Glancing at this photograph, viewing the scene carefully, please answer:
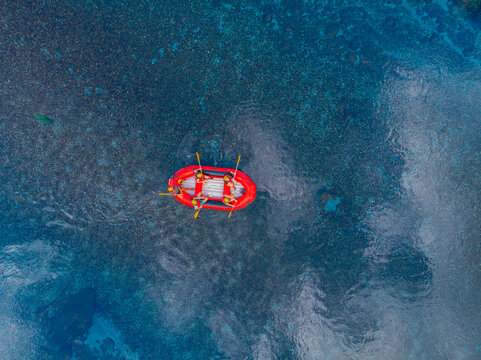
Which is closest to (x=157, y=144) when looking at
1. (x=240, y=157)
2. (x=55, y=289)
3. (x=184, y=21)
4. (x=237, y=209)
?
(x=240, y=157)

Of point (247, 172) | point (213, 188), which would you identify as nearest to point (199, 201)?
point (213, 188)

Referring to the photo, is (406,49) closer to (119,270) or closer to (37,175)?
(119,270)

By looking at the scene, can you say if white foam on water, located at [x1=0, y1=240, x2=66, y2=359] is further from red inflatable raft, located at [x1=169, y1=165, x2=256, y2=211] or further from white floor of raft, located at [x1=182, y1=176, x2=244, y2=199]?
white floor of raft, located at [x1=182, y1=176, x2=244, y2=199]

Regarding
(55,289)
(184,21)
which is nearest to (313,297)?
(55,289)

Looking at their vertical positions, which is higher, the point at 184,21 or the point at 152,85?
the point at 184,21

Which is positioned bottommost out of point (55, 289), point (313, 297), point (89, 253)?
point (55, 289)

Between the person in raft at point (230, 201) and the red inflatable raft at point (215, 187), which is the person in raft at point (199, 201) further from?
the person in raft at point (230, 201)
